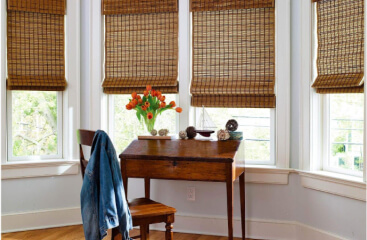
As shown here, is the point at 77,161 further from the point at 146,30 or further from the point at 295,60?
the point at 295,60

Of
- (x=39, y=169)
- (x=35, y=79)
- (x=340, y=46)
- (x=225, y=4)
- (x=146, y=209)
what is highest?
(x=225, y=4)

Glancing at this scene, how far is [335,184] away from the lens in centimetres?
328

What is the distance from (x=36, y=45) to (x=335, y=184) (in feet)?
8.84

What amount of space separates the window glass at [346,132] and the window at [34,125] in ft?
7.64

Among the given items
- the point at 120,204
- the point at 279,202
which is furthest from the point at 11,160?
the point at 279,202

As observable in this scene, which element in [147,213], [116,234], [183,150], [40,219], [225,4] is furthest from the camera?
[40,219]

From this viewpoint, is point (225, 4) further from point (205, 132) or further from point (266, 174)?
point (266, 174)

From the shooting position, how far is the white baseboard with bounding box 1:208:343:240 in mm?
3674

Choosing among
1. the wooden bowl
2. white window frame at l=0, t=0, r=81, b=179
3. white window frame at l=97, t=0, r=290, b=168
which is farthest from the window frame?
white window frame at l=0, t=0, r=81, b=179

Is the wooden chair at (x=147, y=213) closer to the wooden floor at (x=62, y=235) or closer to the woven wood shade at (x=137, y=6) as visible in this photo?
the wooden floor at (x=62, y=235)

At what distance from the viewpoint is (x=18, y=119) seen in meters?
3.98

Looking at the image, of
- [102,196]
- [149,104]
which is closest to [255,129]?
[149,104]

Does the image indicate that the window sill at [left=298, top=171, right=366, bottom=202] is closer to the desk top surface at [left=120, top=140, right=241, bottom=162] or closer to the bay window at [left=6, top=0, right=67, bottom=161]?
the desk top surface at [left=120, top=140, right=241, bottom=162]

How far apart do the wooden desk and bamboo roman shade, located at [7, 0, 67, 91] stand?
3.90 ft
